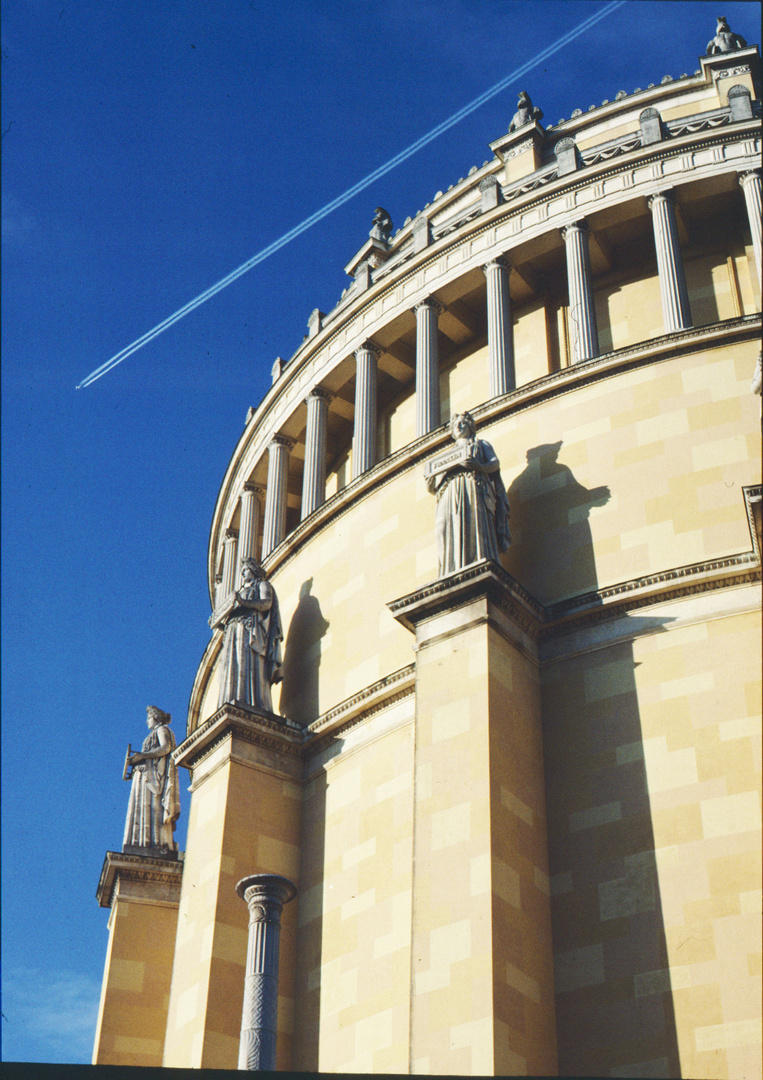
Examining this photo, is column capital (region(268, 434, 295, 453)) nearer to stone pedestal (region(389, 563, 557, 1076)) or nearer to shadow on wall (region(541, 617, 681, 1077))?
stone pedestal (region(389, 563, 557, 1076))

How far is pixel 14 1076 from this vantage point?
14984 mm

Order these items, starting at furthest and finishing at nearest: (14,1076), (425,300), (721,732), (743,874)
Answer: (425,300) < (721,732) < (743,874) < (14,1076)

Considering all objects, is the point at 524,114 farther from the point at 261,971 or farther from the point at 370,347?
the point at 261,971

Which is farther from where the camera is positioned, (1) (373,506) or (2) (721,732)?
(1) (373,506)

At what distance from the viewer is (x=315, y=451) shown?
3041 cm

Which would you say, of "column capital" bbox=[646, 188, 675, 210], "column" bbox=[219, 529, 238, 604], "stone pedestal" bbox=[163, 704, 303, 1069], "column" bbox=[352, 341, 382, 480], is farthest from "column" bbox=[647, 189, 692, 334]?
"column" bbox=[219, 529, 238, 604]

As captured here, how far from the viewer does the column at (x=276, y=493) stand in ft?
100

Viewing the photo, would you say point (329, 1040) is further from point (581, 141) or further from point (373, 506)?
point (581, 141)

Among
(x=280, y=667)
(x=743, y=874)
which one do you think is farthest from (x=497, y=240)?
(x=743, y=874)

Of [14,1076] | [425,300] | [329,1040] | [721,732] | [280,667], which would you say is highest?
[425,300]

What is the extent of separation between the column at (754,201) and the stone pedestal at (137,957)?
16.7 metres

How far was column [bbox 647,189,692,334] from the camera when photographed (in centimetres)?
2517

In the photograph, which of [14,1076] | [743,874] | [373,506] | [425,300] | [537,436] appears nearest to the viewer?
[14,1076]

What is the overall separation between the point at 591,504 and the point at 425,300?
302 inches
